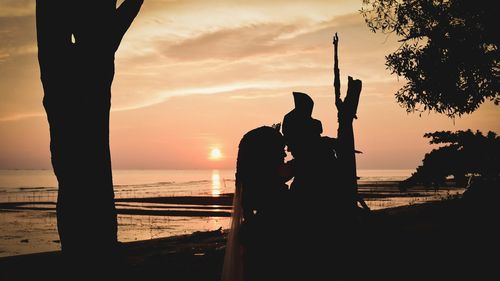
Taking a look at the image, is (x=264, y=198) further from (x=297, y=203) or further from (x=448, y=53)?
(x=448, y=53)

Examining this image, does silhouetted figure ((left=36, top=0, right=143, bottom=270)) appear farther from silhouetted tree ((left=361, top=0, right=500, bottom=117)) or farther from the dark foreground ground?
silhouetted tree ((left=361, top=0, right=500, bottom=117))

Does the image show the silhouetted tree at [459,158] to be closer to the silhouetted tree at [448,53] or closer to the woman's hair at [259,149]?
the woman's hair at [259,149]

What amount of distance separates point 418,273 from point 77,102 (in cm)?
627

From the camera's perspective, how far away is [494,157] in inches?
246

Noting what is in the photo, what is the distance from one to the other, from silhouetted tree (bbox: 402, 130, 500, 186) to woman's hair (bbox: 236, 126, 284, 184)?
8.81ft

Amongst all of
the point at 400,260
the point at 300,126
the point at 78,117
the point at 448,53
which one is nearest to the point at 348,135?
the point at 300,126

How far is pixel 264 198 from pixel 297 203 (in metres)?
0.35

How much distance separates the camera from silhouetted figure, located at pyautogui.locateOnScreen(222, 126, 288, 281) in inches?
169

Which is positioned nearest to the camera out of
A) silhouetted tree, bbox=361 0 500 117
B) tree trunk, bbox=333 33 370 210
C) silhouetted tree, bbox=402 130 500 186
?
tree trunk, bbox=333 33 370 210

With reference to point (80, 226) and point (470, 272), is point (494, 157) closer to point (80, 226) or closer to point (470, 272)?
point (470, 272)

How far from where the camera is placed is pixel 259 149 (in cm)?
428

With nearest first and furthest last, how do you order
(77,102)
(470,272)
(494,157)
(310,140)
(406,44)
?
(310,140)
(77,102)
(494,157)
(470,272)
(406,44)

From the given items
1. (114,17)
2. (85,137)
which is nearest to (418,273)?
(85,137)

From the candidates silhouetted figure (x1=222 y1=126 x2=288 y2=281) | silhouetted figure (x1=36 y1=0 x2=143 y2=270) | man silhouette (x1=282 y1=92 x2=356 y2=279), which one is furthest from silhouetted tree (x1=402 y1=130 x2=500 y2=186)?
silhouetted figure (x1=36 y1=0 x2=143 y2=270)
